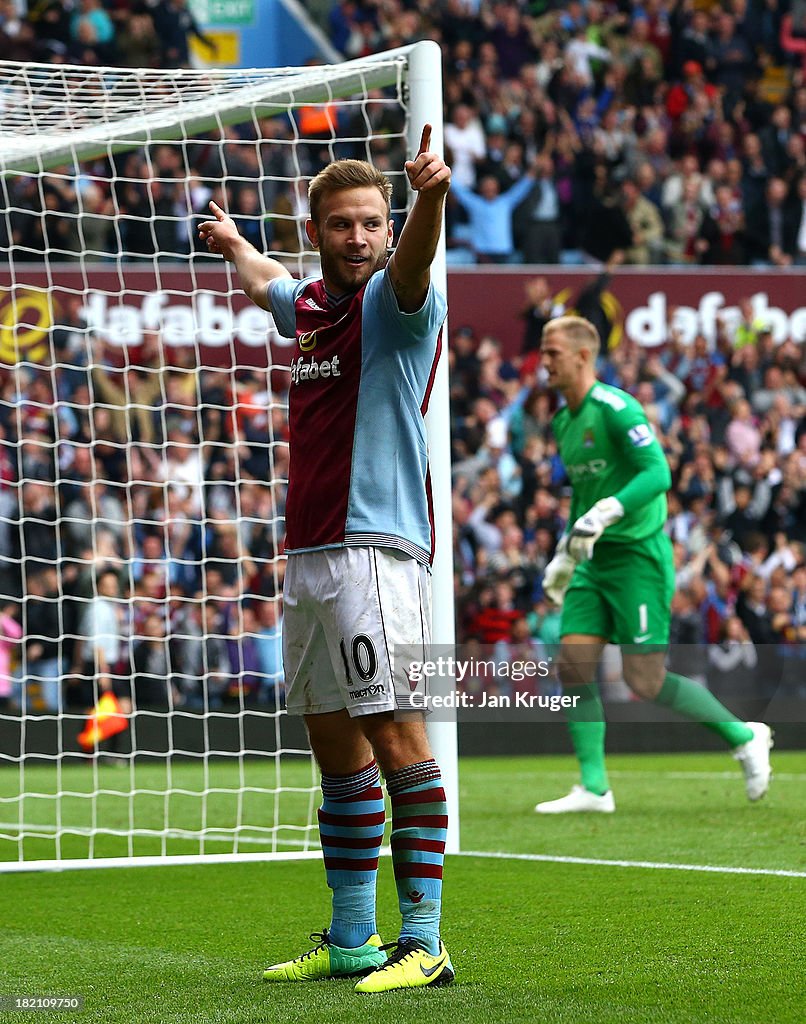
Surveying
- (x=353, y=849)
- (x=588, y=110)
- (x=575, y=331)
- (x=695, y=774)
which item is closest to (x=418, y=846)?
(x=353, y=849)

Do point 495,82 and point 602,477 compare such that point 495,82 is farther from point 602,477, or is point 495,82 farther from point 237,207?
point 602,477

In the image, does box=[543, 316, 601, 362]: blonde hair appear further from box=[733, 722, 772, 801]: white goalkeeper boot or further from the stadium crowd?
the stadium crowd

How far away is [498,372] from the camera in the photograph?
1438 cm

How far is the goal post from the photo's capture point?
6.70 m

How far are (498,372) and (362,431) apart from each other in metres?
10.8

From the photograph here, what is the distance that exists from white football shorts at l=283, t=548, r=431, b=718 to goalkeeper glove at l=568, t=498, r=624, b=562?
11.0ft

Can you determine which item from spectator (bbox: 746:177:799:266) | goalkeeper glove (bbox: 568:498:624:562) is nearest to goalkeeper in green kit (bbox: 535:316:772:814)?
goalkeeper glove (bbox: 568:498:624:562)

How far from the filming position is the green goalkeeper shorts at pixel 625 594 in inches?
293

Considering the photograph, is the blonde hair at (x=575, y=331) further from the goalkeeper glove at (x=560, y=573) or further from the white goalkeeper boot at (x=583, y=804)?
the white goalkeeper boot at (x=583, y=804)

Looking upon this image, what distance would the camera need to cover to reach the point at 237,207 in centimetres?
1382

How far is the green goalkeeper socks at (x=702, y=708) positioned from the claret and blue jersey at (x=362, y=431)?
12.8 ft

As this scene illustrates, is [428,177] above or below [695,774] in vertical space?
above

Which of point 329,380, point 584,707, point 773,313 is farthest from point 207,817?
point 773,313

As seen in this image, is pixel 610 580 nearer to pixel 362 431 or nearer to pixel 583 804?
pixel 583 804
